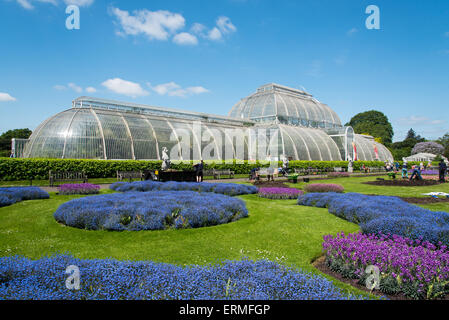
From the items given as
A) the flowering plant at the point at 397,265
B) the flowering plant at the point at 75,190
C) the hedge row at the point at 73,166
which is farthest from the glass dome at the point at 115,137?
the flowering plant at the point at 397,265

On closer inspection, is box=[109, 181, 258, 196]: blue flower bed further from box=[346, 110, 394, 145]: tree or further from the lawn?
box=[346, 110, 394, 145]: tree

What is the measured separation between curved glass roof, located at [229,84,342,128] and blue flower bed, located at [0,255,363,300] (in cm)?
5521

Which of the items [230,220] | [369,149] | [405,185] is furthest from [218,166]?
[369,149]

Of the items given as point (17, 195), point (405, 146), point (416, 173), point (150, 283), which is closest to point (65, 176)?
point (17, 195)

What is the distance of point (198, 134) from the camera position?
4225cm

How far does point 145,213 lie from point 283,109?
5367cm

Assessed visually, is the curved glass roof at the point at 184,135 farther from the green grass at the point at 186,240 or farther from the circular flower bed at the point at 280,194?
the green grass at the point at 186,240

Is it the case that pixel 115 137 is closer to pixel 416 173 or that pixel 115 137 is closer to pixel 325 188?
pixel 325 188

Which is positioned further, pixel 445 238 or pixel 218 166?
pixel 218 166

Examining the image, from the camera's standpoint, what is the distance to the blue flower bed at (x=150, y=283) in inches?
154

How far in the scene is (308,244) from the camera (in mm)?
8141

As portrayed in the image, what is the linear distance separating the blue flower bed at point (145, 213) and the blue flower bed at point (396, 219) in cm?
418

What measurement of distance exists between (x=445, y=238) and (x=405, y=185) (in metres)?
20.9
